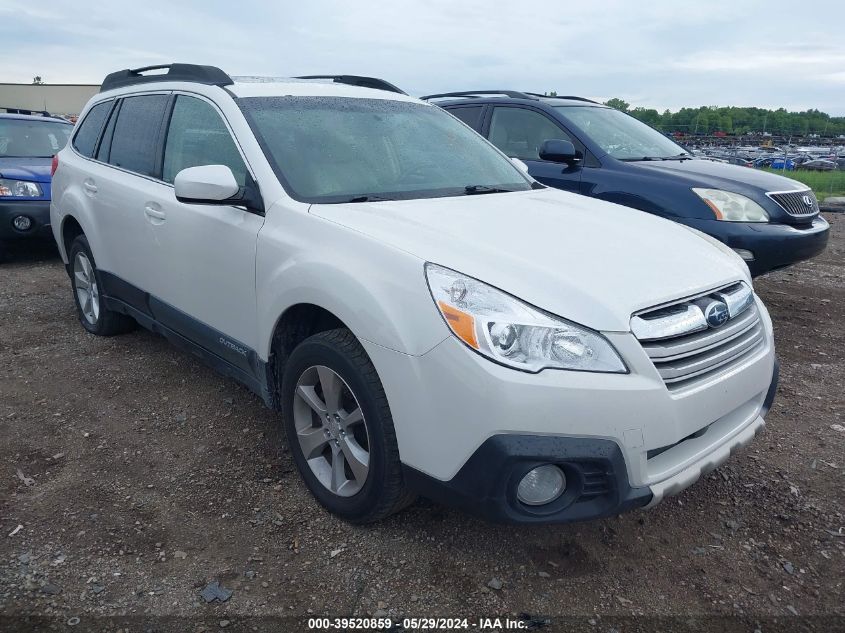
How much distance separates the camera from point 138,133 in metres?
3.94

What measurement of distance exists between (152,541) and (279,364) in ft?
2.77

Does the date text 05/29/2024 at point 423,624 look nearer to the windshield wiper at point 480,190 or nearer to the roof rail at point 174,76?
the windshield wiper at point 480,190

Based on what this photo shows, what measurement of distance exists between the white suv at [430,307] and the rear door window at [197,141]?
0.02m

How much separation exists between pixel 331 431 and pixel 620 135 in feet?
14.6

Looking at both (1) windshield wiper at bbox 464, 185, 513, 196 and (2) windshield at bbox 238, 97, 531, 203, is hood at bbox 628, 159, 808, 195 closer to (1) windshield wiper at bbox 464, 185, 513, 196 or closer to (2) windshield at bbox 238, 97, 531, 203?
(2) windshield at bbox 238, 97, 531, 203

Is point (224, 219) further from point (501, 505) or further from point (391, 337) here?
point (501, 505)

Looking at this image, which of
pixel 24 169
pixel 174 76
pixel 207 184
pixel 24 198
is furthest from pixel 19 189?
pixel 207 184

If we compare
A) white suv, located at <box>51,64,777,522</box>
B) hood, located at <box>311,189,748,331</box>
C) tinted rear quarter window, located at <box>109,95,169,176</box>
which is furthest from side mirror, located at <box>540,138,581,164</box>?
tinted rear quarter window, located at <box>109,95,169,176</box>

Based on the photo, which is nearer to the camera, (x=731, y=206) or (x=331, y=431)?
(x=331, y=431)

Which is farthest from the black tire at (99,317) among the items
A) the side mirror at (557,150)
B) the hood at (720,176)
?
the hood at (720,176)

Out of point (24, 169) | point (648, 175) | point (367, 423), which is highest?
point (648, 175)

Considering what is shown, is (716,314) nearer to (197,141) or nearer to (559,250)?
(559,250)

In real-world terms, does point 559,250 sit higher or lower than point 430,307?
higher

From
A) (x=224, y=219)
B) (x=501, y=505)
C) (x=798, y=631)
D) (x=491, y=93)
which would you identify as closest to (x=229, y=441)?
(x=224, y=219)
